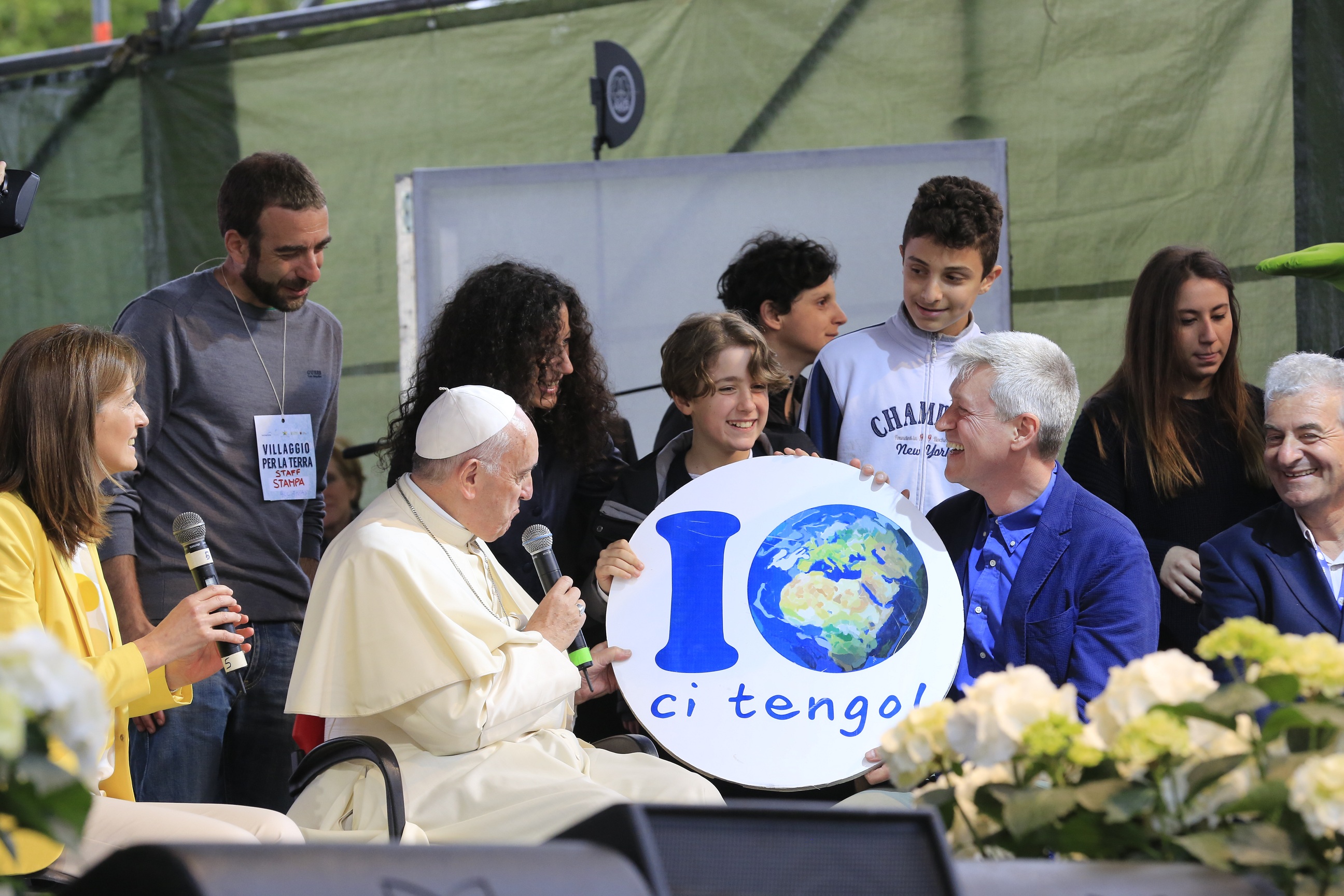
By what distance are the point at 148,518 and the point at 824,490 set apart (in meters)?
1.83

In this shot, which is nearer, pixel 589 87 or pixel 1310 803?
pixel 1310 803

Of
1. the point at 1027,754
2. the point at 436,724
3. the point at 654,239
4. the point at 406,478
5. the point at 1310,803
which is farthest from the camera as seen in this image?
the point at 654,239

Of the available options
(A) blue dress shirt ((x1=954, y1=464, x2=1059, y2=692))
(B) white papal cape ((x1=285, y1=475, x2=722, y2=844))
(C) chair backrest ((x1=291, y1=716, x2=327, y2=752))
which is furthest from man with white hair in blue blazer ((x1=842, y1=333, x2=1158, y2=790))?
(C) chair backrest ((x1=291, y1=716, x2=327, y2=752))

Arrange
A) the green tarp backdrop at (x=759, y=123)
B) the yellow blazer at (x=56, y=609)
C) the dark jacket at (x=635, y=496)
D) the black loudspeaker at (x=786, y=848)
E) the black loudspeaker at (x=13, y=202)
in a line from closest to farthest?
the black loudspeaker at (x=786, y=848) → the yellow blazer at (x=56, y=609) → the black loudspeaker at (x=13, y=202) → the dark jacket at (x=635, y=496) → the green tarp backdrop at (x=759, y=123)

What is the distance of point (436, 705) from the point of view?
288cm

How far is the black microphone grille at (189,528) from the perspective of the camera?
114 inches

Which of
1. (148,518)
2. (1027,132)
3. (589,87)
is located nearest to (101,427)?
(148,518)

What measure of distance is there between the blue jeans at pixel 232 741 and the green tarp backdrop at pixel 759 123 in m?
1.98

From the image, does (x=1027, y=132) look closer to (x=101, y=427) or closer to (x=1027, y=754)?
(x=101, y=427)

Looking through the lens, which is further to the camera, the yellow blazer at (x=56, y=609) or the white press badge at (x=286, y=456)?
the white press badge at (x=286, y=456)

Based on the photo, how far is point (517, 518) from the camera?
3748 mm

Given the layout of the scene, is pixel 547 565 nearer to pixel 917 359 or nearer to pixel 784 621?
pixel 784 621

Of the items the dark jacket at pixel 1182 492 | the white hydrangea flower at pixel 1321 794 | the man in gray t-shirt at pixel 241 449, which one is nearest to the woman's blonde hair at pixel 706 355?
the dark jacket at pixel 1182 492

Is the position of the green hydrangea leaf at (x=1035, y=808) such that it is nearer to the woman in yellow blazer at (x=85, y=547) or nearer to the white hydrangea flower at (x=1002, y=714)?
the white hydrangea flower at (x=1002, y=714)
